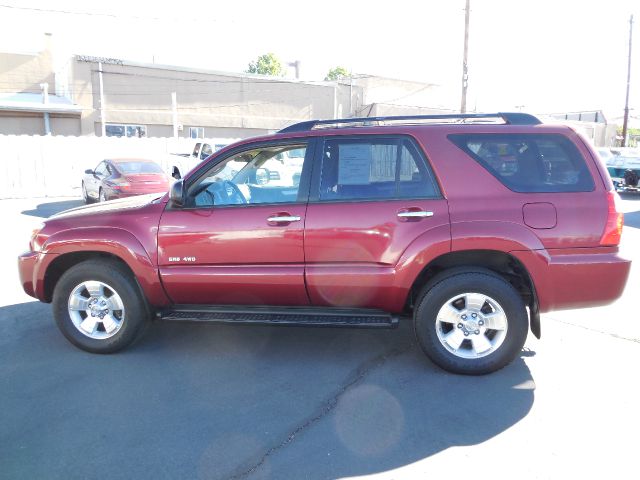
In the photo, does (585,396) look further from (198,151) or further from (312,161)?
(198,151)

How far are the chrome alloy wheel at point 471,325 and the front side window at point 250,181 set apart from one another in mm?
1501

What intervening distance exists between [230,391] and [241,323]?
572mm

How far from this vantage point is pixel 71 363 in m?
4.35

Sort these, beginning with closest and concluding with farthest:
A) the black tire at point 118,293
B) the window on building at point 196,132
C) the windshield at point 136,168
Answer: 1. the black tire at point 118,293
2. the windshield at point 136,168
3. the window on building at point 196,132

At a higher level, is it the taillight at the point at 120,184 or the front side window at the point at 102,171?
the front side window at the point at 102,171

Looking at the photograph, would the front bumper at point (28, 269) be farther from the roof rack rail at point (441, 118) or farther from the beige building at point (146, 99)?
the beige building at point (146, 99)

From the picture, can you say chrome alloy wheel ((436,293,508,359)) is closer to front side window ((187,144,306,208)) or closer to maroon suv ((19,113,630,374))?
maroon suv ((19,113,630,374))

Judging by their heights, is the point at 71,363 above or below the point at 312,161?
below

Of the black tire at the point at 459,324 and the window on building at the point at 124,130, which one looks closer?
the black tire at the point at 459,324

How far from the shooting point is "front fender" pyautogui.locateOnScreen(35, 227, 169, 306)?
433 cm

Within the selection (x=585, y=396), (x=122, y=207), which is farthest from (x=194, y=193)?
(x=585, y=396)

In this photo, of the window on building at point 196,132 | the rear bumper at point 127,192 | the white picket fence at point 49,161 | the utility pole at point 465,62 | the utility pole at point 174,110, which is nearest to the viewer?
the rear bumper at point 127,192

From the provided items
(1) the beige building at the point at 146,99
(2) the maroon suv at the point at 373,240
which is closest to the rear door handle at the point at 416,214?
(2) the maroon suv at the point at 373,240

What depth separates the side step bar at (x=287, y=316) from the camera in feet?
13.3
